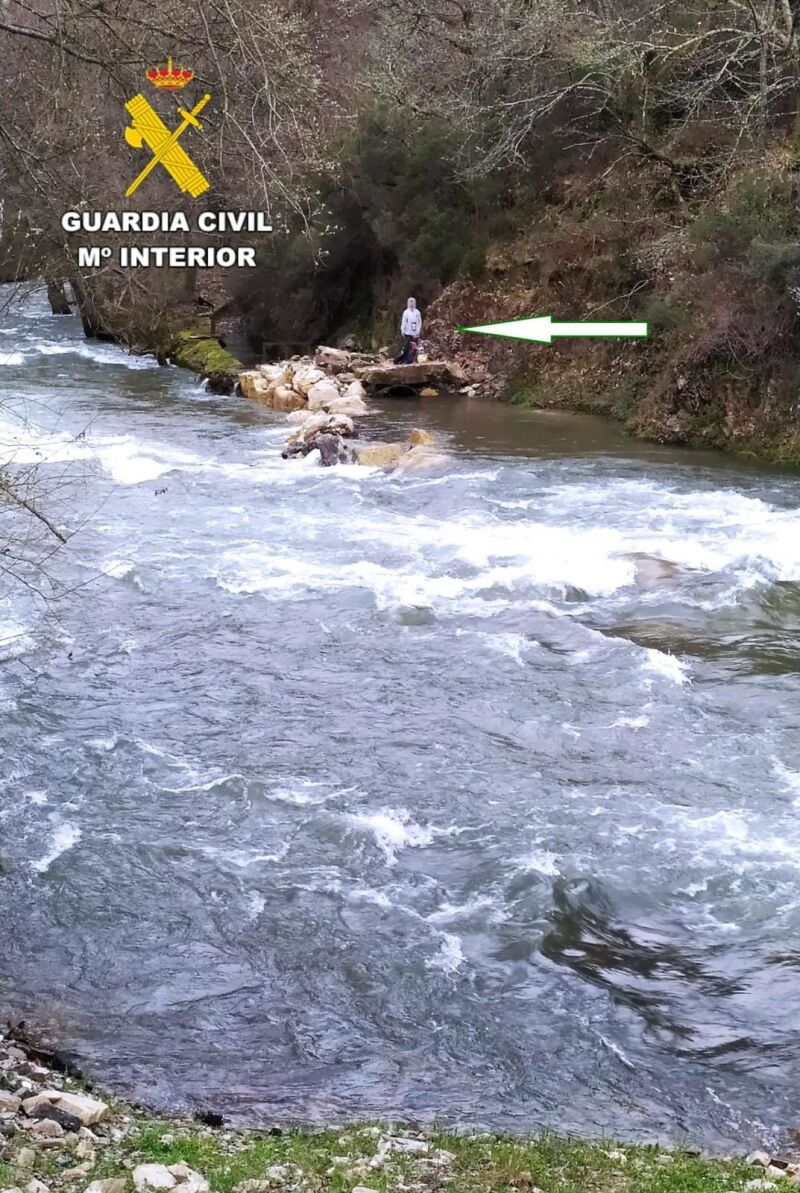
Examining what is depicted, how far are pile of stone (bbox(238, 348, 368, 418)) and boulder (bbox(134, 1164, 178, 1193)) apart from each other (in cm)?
1957

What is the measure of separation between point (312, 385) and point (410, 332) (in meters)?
2.62

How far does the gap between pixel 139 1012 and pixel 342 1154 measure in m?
2.03

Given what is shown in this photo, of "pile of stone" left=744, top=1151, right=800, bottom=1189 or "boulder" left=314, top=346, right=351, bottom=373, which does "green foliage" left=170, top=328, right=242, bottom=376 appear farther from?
"pile of stone" left=744, top=1151, right=800, bottom=1189

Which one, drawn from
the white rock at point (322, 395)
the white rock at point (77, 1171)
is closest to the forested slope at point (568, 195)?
the white rock at point (322, 395)

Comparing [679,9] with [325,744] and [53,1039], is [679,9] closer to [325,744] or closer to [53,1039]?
[325,744]

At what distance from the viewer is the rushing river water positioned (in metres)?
6.41

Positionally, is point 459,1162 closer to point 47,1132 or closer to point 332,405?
point 47,1132

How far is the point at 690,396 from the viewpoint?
833 inches

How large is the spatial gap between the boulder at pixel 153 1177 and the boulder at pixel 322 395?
20.6 meters

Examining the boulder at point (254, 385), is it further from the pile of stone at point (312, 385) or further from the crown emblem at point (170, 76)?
A: the crown emblem at point (170, 76)

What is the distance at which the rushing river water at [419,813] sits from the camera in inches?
253

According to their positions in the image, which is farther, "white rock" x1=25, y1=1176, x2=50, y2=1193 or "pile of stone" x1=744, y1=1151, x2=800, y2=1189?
"pile of stone" x1=744, y1=1151, x2=800, y2=1189

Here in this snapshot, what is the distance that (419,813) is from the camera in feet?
29.0

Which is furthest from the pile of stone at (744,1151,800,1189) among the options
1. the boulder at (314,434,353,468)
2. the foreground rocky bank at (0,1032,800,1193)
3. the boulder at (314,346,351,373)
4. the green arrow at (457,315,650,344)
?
the boulder at (314,346,351,373)
